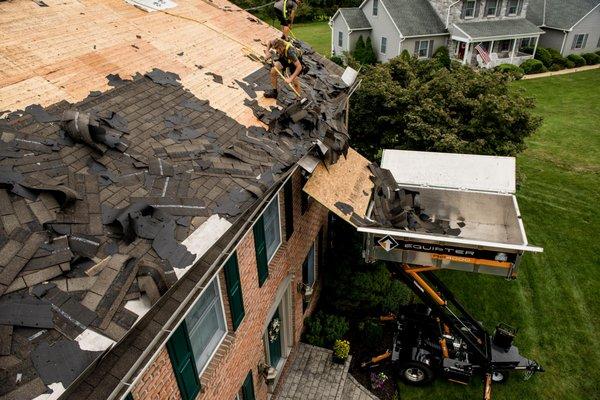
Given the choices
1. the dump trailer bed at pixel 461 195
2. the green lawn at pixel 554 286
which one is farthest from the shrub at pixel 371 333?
the dump trailer bed at pixel 461 195

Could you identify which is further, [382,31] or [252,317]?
[382,31]

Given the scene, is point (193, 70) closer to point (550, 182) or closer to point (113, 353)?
point (113, 353)

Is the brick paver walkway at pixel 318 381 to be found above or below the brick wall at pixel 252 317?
below

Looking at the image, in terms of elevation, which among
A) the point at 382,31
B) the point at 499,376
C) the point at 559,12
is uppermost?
the point at 559,12

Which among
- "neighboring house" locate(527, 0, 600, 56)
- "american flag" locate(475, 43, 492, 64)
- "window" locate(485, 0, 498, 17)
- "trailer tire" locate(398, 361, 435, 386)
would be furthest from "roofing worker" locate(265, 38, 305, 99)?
"neighboring house" locate(527, 0, 600, 56)

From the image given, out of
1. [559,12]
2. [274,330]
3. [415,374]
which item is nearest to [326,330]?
[274,330]

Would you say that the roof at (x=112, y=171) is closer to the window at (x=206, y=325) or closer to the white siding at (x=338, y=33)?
the window at (x=206, y=325)

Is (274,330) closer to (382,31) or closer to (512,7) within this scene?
(382,31)
